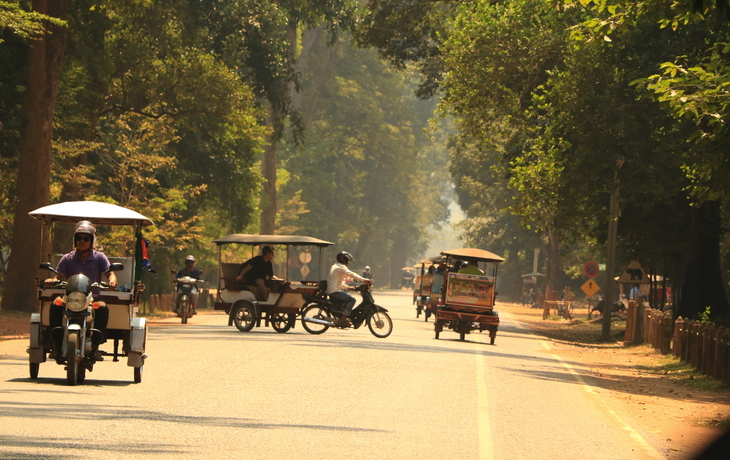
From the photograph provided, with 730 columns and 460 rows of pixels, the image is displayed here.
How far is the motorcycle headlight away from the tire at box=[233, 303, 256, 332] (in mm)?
12459

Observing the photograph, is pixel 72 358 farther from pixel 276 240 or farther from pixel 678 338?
pixel 678 338

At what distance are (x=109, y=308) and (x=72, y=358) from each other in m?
1.21

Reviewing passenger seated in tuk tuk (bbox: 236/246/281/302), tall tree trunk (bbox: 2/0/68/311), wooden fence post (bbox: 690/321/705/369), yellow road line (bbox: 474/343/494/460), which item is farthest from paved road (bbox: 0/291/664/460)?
tall tree trunk (bbox: 2/0/68/311)

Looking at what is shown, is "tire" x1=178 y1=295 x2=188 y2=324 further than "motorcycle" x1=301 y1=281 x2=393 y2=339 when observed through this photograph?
Yes

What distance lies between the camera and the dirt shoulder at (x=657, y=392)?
500 inches

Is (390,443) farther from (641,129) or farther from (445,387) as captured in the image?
(641,129)

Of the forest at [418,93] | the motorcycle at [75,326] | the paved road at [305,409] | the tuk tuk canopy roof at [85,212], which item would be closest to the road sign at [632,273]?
the forest at [418,93]

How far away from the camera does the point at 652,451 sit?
10.8 meters

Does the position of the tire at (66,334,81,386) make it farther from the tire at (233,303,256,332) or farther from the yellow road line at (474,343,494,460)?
the tire at (233,303,256,332)

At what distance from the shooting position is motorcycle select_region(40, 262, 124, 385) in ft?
42.3

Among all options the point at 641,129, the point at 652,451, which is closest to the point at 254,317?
the point at 641,129

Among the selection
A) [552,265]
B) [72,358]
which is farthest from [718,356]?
[552,265]

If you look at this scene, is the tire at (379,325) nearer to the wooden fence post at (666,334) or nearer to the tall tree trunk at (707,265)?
the wooden fence post at (666,334)

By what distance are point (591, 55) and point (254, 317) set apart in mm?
10319
